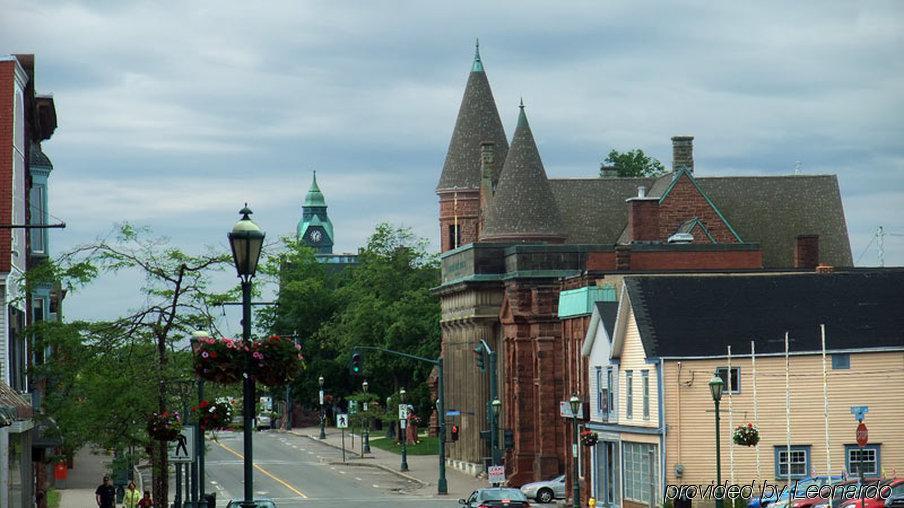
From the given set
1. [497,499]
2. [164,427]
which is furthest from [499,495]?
[164,427]

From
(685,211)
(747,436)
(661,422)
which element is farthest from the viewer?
(685,211)

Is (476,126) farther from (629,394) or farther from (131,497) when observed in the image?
(131,497)

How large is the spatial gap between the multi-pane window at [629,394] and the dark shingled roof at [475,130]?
38.3m

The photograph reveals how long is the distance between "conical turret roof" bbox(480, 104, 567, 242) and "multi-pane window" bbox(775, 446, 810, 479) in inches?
1385

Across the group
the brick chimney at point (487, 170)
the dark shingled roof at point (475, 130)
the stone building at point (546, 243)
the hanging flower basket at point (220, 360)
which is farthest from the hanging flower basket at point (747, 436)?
the dark shingled roof at point (475, 130)

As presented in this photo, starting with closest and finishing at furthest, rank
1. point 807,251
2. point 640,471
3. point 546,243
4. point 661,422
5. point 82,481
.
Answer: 1. point 661,422
2. point 640,471
3. point 82,481
4. point 807,251
5. point 546,243

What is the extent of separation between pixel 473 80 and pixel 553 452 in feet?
96.5

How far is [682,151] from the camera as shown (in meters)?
92.9

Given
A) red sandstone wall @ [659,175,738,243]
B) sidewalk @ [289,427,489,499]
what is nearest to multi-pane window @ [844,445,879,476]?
sidewalk @ [289,427,489,499]

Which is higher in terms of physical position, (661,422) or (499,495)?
(661,422)

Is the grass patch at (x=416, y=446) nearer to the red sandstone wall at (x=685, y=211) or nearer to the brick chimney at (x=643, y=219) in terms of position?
the red sandstone wall at (x=685, y=211)

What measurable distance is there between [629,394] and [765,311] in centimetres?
595

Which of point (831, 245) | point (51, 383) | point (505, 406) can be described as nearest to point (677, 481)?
point (51, 383)

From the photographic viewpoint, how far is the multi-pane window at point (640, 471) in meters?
57.6
